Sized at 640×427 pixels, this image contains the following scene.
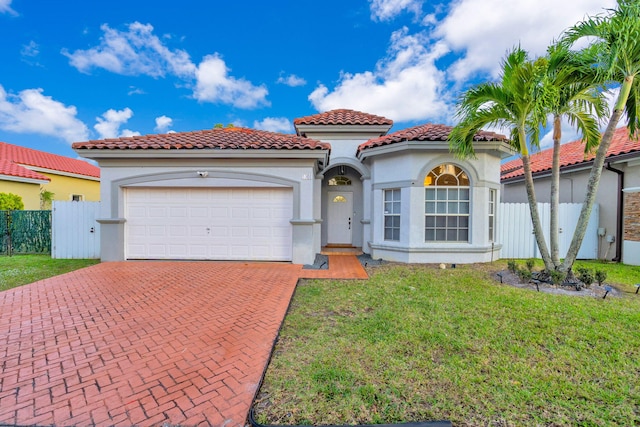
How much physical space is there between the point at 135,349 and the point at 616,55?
10.2m

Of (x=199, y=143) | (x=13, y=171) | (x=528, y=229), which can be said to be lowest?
(x=528, y=229)

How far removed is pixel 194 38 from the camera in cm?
1377

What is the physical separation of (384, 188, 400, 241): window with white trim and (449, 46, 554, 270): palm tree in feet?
9.64

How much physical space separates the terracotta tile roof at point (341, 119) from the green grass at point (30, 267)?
9.83 meters

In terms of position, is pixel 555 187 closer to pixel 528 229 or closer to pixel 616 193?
pixel 528 229

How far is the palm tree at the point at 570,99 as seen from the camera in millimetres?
6410

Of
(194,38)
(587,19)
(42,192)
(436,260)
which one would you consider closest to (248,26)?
(194,38)

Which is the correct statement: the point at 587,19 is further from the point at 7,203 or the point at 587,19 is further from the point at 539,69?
the point at 7,203

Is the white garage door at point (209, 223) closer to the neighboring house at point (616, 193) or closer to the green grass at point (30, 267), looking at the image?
the green grass at point (30, 267)

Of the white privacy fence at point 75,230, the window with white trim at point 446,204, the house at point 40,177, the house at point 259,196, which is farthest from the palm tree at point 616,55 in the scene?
the house at point 40,177

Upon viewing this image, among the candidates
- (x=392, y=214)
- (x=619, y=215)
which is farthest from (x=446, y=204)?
(x=619, y=215)

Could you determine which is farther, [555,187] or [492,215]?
[492,215]

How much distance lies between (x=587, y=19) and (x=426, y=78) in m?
7.85

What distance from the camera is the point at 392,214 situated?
10.5m
